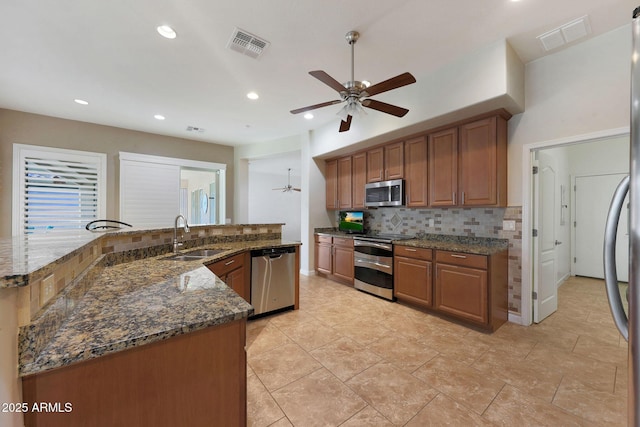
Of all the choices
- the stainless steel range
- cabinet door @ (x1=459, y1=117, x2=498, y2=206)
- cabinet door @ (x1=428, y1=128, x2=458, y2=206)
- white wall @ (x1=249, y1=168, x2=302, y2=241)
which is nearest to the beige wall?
white wall @ (x1=249, y1=168, x2=302, y2=241)

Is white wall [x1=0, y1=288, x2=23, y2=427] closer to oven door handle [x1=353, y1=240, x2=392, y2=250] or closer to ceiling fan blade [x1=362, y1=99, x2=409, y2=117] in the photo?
ceiling fan blade [x1=362, y1=99, x2=409, y2=117]

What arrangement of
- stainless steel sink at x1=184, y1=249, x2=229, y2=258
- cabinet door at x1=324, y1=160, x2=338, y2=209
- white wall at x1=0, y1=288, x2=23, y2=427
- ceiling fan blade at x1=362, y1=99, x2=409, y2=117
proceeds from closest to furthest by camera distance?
white wall at x1=0, y1=288, x2=23, y2=427 → ceiling fan blade at x1=362, y1=99, x2=409, y2=117 → stainless steel sink at x1=184, y1=249, x2=229, y2=258 → cabinet door at x1=324, y1=160, x2=338, y2=209

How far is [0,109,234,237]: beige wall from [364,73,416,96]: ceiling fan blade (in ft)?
14.5

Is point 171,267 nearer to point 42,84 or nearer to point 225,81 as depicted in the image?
point 225,81

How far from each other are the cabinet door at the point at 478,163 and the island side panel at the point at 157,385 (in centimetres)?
283

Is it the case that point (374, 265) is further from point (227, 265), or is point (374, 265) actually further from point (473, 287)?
point (227, 265)

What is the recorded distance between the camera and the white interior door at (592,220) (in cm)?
428

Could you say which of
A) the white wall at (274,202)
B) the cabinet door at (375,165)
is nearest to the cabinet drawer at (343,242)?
the cabinet door at (375,165)

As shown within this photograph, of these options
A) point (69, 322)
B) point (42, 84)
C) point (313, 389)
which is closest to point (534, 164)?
point (313, 389)

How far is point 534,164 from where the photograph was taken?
270 cm

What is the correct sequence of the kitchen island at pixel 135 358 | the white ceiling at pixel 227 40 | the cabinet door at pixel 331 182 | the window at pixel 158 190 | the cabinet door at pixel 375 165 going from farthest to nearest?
the cabinet door at pixel 331 182, the window at pixel 158 190, the cabinet door at pixel 375 165, the white ceiling at pixel 227 40, the kitchen island at pixel 135 358

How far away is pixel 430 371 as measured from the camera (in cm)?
194

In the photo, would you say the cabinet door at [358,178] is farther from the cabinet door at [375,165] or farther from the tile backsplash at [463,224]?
the tile backsplash at [463,224]

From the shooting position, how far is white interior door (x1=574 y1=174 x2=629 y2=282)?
428cm
